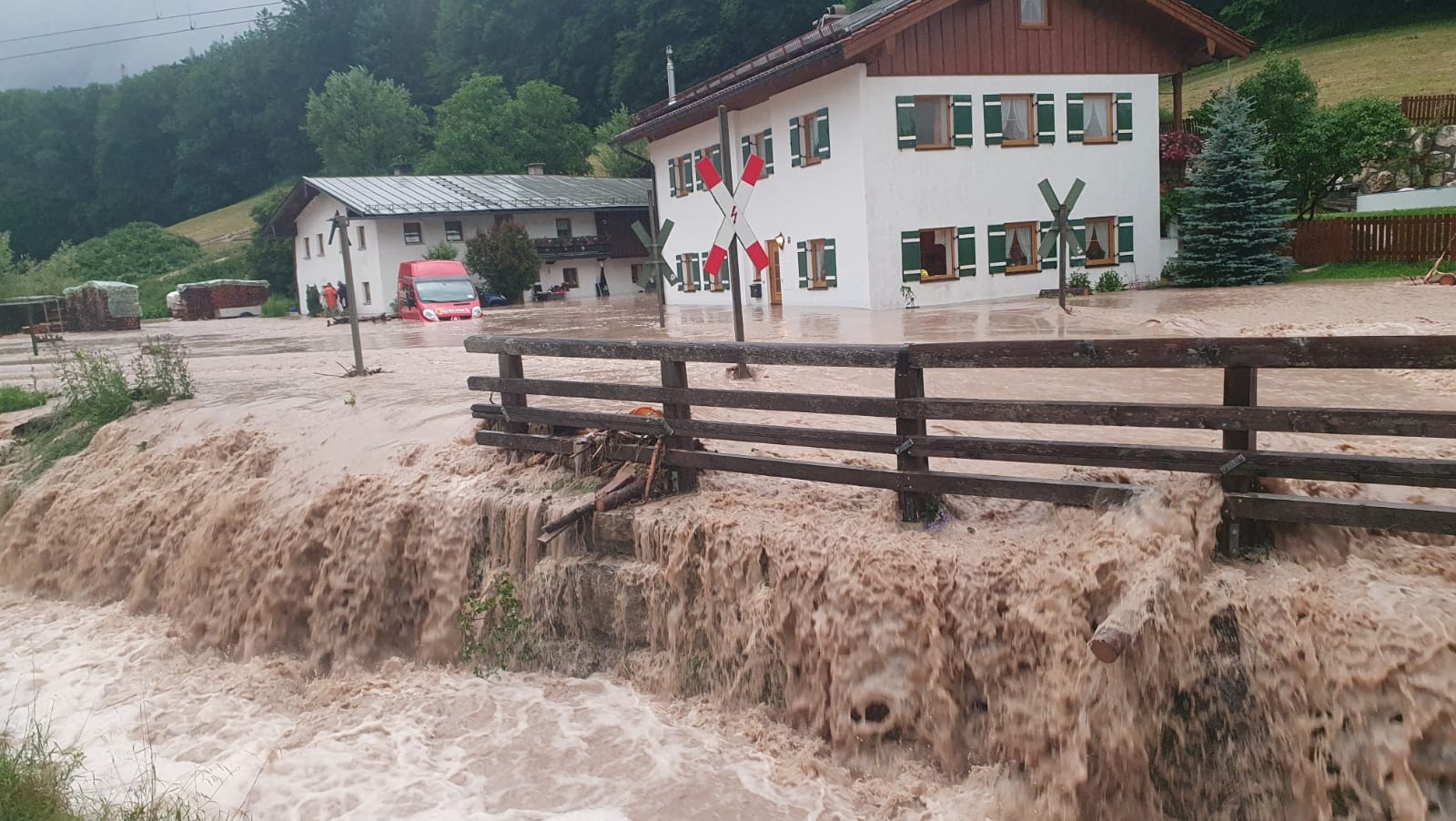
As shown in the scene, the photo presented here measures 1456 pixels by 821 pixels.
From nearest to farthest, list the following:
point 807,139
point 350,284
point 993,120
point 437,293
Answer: point 350,284
point 993,120
point 807,139
point 437,293

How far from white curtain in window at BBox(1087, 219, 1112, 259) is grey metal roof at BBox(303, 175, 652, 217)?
23.8m

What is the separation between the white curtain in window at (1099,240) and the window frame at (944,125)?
4761mm

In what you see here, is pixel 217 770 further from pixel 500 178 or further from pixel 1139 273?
pixel 500 178

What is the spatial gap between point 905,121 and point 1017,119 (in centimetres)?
343

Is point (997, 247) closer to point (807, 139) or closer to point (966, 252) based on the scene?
point (966, 252)

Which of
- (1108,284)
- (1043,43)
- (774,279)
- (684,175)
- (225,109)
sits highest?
(225,109)

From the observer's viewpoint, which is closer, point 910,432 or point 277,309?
point 910,432

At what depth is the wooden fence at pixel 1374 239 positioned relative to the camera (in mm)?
23031

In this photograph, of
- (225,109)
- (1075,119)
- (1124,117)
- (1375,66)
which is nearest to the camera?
(1075,119)

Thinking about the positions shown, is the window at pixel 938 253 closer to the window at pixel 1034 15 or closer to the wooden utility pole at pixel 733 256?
the window at pixel 1034 15

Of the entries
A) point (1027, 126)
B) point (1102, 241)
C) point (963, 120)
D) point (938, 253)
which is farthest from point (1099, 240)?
point (963, 120)

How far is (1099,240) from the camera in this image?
88.9ft

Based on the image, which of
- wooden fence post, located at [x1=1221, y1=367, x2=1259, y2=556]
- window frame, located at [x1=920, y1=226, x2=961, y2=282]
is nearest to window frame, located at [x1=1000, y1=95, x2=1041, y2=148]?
window frame, located at [x1=920, y1=226, x2=961, y2=282]

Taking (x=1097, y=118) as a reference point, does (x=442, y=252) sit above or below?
below
